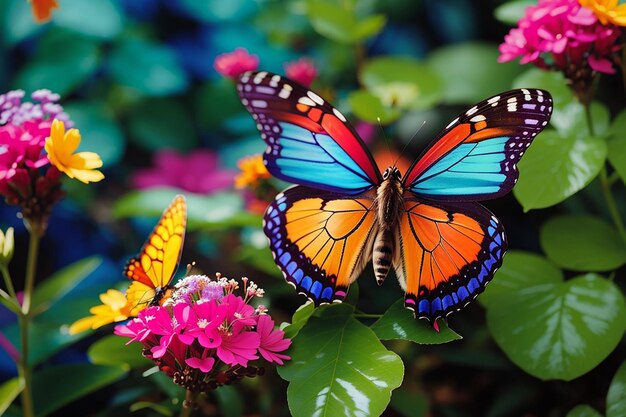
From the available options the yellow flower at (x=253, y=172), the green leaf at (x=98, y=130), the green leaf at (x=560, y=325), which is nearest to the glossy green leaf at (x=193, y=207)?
the yellow flower at (x=253, y=172)

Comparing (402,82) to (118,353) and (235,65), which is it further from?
(118,353)

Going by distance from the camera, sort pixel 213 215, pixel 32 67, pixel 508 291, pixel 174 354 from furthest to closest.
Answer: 1. pixel 32 67
2. pixel 213 215
3. pixel 508 291
4. pixel 174 354

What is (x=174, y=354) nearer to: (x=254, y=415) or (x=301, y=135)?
(x=301, y=135)

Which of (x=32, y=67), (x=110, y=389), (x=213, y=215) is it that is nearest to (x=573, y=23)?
(x=213, y=215)

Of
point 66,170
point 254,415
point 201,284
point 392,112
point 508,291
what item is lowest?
point 254,415

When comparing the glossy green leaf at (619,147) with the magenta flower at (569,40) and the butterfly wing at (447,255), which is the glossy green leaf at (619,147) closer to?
the magenta flower at (569,40)

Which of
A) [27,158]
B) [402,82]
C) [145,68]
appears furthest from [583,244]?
[145,68]

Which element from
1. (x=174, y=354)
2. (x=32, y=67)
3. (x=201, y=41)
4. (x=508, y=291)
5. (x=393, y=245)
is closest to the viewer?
(x=174, y=354)

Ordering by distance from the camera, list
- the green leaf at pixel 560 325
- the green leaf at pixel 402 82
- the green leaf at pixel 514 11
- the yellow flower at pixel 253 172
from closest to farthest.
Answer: the green leaf at pixel 560 325, the yellow flower at pixel 253 172, the green leaf at pixel 514 11, the green leaf at pixel 402 82
